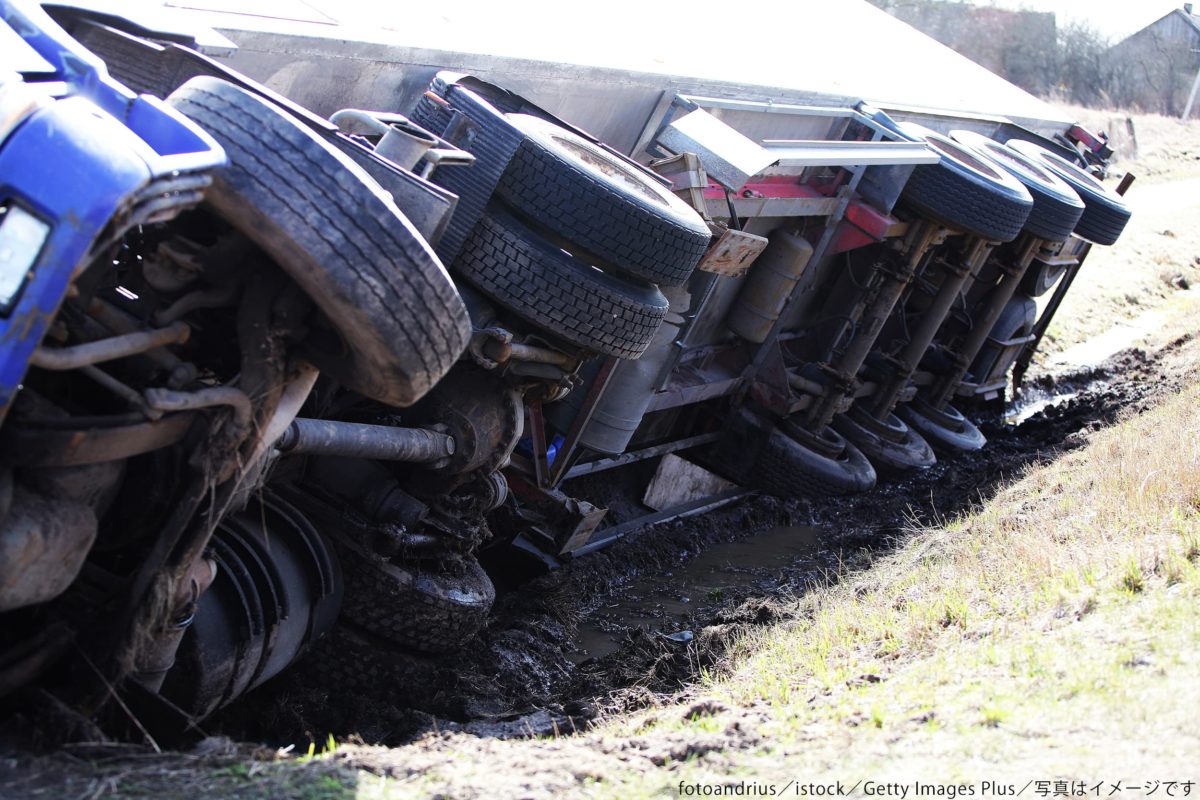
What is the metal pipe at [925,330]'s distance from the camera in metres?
9.24

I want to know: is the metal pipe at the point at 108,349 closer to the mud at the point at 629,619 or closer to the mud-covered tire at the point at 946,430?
the mud at the point at 629,619

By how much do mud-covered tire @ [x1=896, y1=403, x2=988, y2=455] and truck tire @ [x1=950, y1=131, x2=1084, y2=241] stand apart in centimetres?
171

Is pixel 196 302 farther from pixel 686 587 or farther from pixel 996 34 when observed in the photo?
pixel 996 34

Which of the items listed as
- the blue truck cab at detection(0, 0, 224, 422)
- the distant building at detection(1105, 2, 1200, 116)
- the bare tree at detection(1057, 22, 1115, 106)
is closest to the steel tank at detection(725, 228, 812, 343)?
the blue truck cab at detection(0, 0, 224, 422)

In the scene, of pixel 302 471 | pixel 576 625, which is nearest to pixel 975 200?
pixel 576 625

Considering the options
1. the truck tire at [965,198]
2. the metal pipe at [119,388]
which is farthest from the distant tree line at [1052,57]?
the metal pipe at [119,388]

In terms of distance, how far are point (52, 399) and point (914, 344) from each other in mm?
7709

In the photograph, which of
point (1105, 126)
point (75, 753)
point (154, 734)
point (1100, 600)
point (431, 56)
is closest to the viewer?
point (75, 753)

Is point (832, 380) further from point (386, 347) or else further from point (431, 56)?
point (386, 347)

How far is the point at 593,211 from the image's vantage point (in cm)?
414

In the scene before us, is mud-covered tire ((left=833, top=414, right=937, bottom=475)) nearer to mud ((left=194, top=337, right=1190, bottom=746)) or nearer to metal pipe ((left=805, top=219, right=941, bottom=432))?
mud ((left=194, top=337, right=1190, bottom=746))

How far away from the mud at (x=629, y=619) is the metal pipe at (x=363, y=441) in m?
0.75

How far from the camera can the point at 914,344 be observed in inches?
380

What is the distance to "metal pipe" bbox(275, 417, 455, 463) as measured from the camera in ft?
11.7
